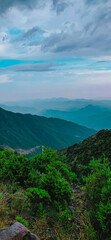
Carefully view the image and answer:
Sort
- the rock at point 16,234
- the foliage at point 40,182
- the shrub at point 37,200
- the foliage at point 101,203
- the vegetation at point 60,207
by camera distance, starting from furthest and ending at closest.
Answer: the foliage at point 40,182 < the shrub at point 37,200 < the vegetation at point 60,207 < the foliage at point 101,203 < the rock at point 16,234

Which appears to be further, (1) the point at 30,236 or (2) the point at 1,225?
(2) the point at 1,225

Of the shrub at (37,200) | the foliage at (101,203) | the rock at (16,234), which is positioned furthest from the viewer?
the shrub at (37,200)

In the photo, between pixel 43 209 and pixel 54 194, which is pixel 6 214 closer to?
pixel 43 209

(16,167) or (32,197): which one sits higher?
(16,167)

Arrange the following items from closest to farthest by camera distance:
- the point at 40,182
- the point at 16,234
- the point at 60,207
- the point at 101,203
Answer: the point at 16,234, the point at 101,203, the point at 60,207, the point at 40,182

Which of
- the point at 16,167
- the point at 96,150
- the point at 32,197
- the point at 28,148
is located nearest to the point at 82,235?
the point at 32,197

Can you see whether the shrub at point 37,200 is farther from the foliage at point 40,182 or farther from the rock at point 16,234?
the rock at point 16,234

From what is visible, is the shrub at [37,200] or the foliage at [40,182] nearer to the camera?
the shrub at [37,200]

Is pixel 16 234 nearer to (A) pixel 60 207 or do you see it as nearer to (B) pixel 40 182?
(A) pixel 60 207

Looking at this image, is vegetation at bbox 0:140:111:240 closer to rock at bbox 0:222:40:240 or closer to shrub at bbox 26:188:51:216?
shrub at bbox 26:188:51:216

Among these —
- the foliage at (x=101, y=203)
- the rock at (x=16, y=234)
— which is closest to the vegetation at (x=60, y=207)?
the foliage at (x=101, y=203)

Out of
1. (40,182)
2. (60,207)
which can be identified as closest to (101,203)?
(60,207)
